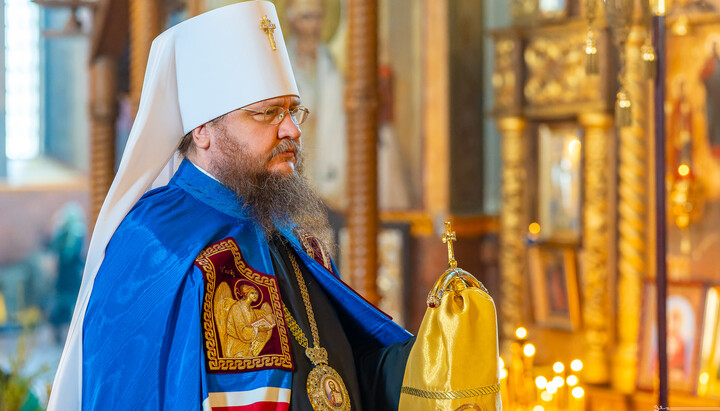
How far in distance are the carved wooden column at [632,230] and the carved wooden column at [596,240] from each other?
143 mm

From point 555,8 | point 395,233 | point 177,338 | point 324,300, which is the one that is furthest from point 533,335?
point 177,338

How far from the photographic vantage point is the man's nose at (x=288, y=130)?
239cm

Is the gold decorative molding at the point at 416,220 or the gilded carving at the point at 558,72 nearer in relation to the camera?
the gilded carving at the point at 558,72

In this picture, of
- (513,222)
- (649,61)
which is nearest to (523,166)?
(513,222)

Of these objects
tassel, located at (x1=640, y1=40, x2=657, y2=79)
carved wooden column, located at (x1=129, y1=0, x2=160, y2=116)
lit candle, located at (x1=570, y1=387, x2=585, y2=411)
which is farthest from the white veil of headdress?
carved wooden column, located at (x1=129, y1=0, x2=160, y2=116)

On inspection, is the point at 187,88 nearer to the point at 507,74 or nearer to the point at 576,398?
the point at 576,398

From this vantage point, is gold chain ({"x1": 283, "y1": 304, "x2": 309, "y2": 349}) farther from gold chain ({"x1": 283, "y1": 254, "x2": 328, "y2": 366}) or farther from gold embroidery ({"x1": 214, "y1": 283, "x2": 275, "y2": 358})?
gold embroidery ({"x1": 214, "y1": 283, "x2": 275, "y2": 358})

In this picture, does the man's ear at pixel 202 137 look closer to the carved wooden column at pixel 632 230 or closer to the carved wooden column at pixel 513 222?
the carved wooden column at pixel 632 230

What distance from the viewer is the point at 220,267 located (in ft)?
7.37

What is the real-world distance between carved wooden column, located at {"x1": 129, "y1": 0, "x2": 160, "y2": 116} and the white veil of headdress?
534 cm

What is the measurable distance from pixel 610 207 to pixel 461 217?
175 centimetres

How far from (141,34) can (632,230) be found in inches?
174

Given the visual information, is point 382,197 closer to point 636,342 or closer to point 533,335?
point 533,335

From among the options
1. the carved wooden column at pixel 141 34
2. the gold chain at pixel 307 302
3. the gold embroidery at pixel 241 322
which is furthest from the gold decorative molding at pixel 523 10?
the gold embroidery at pixel 241 322
